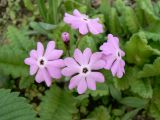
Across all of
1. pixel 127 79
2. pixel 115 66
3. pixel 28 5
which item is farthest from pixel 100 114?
pixel 28 5

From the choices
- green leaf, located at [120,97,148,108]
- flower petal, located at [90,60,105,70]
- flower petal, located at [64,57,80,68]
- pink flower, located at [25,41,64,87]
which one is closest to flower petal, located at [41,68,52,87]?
pink flower, located at [25,41,64,87]

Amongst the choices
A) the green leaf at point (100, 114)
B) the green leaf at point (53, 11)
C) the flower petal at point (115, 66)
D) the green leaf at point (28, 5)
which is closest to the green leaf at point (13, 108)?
the flower petal at point (115, 66)

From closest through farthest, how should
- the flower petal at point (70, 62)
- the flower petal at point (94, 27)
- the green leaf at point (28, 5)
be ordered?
the flower petal at point (70, 62) < the flower petal at point (94, 27) < the green leaf at point (28, 5)

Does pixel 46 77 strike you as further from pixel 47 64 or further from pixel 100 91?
pixel 100 91

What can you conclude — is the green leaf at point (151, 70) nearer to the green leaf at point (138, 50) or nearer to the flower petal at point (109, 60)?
the green leaf at point (138, 50)

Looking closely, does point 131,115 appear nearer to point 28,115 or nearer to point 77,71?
point 77,71
